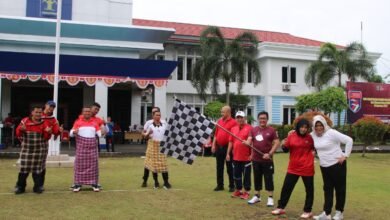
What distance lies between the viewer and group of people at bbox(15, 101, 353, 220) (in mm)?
7031

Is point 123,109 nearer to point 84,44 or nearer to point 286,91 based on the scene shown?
point 84,44

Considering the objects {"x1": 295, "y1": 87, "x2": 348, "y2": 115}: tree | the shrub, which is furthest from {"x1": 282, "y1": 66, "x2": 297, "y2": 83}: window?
the shrub

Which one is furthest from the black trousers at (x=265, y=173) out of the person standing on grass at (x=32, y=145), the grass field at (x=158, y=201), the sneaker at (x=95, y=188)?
the person standing on grass at (x=32, y=145)

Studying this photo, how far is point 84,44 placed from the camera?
22953mm

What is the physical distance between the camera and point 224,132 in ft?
31.1

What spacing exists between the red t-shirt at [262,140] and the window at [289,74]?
27.2 metres

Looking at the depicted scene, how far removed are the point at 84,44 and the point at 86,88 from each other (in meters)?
4.39

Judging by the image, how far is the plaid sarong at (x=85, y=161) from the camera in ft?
30.0

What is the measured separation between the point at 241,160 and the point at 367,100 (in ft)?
71.4

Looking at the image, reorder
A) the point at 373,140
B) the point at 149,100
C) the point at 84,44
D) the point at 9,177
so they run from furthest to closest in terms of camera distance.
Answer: the point at 149,100 < the point at 84,44 < the point at 373,140 < the point at 9,177

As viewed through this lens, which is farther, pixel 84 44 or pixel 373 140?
pixel 84 44

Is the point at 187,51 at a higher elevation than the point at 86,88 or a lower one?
higher

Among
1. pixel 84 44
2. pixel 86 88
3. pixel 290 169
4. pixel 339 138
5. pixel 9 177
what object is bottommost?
pixel 9 177

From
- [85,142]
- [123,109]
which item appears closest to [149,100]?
[123,109]
